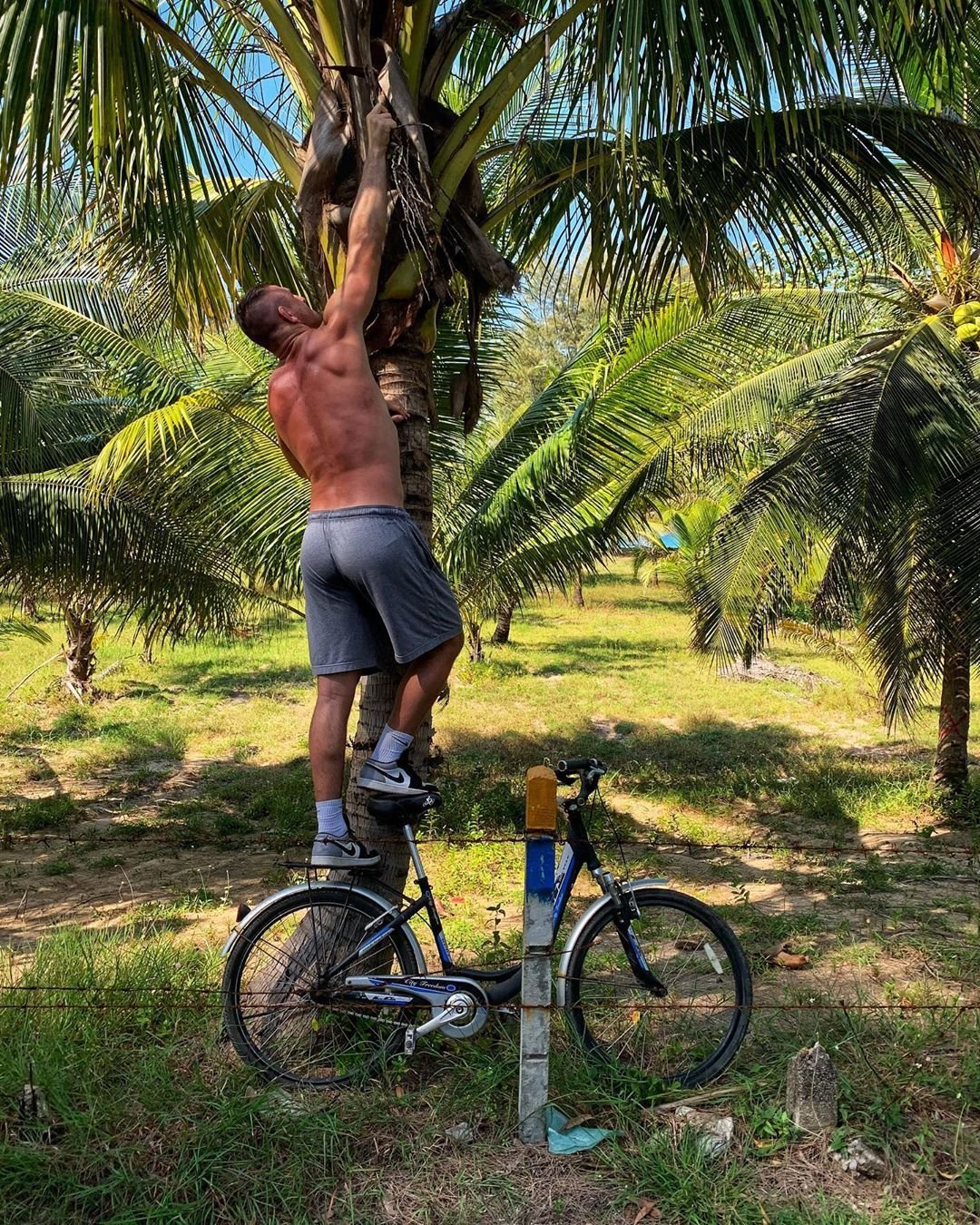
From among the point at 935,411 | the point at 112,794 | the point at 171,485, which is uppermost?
the point at 935,411

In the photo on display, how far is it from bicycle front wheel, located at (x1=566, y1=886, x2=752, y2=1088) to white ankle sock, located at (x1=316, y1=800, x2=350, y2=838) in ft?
2.83

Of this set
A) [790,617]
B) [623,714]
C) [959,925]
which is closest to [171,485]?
[959,925]

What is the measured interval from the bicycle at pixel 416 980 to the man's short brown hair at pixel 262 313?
1656 mm

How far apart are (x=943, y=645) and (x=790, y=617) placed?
42.0ft

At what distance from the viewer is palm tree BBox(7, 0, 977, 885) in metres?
3.51

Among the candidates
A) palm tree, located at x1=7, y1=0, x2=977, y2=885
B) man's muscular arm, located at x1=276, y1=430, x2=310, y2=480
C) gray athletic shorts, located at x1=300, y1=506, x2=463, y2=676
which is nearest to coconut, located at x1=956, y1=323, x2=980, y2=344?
palm tree, located at x1=7, y1=0, x2=977, y2=885

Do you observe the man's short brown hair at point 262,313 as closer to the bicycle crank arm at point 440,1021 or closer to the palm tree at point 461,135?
the palm tree at point 461,135

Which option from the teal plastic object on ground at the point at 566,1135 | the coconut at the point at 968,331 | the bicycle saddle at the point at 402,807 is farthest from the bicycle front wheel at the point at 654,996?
the coconut at the point at 968,331

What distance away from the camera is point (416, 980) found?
135 inches

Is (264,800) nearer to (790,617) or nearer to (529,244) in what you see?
(529,244)

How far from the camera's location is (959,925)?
585 centimetres

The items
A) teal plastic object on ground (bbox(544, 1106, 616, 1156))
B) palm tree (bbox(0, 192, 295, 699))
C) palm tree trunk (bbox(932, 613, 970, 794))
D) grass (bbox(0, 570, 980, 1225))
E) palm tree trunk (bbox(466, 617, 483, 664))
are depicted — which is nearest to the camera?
grass (bbox(0, 570, 980, 1225))

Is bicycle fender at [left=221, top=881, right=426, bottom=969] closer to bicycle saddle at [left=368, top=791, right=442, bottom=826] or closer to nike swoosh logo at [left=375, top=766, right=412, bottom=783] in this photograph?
bicycle saddle at [left=368, top=791, right=442, bottom=826]

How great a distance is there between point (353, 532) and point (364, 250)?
0.93 metres
